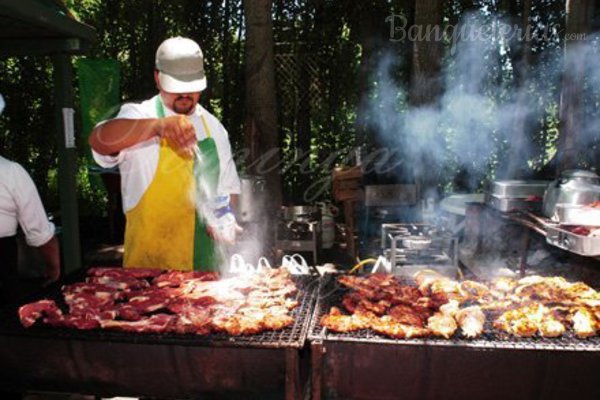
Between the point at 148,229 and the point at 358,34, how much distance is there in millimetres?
8294

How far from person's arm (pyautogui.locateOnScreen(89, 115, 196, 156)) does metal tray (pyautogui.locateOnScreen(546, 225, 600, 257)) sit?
3559mm

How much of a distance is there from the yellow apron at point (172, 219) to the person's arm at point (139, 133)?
27cm

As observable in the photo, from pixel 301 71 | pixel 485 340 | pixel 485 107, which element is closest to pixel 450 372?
pixel 485 340

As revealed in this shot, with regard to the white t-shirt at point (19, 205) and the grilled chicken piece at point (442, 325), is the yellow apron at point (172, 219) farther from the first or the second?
the grilled chicken piece at point (442, 325)

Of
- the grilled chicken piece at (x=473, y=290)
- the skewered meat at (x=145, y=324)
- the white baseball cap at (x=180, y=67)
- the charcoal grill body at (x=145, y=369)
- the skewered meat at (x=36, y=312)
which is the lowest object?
the charcoal grill body at (x=145, y=369)

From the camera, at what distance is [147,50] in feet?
38.0

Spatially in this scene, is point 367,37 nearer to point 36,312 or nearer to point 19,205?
point 19,205

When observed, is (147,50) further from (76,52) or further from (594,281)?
(594,281)

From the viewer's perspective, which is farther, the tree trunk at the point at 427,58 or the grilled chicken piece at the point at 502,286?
the tree trunk at the point at 427,58

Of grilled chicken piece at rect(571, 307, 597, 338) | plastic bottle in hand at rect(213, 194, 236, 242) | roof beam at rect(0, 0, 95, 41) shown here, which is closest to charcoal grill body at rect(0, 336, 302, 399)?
plastic bottle in hand at rect(213, 194, 236, 242)

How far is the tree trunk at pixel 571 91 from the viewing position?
6.57 metres

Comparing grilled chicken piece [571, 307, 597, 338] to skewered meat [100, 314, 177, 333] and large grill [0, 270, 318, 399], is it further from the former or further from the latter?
skewered meat [100, 314, 177, 333]

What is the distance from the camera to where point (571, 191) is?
543 centimetres

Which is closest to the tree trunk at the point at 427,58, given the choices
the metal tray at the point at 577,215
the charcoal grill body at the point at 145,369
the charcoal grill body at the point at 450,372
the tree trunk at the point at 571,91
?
the tree trunk at the point at 571,91
